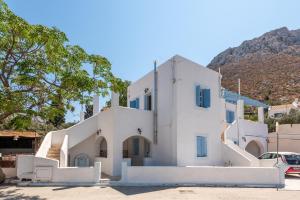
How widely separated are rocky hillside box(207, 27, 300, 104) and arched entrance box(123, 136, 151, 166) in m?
42.4

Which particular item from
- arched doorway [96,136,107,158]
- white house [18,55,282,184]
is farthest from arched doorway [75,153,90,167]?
arched doorway [96,136,107,158]

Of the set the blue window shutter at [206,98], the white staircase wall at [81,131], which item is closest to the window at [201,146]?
the blue window shutter at [206,98]

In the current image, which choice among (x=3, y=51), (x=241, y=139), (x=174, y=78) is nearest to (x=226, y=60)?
(x=241, y=139)

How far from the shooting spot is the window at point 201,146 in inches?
746

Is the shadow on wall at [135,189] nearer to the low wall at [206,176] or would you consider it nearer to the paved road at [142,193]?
the paved road at [142,193]

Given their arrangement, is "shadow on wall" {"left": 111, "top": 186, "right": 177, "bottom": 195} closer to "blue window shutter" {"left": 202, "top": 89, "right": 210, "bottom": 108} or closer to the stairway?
the stairway

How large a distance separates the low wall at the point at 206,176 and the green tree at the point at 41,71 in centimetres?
449

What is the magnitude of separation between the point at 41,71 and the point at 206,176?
9.47m

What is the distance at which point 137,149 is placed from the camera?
71.7 ft

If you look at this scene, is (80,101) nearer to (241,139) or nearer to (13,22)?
(13,22)

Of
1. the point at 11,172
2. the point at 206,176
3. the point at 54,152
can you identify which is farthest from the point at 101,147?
the point at 206,176

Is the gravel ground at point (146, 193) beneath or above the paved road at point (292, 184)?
above

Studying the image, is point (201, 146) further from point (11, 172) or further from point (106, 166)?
point (11, 172)

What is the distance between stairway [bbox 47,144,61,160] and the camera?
18311mm
